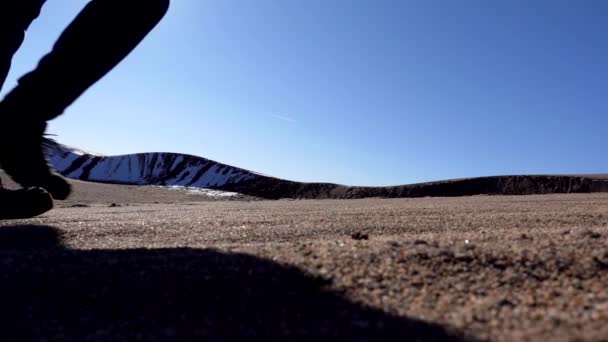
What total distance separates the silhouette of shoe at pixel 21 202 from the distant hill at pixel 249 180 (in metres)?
0.38

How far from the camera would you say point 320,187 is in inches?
590

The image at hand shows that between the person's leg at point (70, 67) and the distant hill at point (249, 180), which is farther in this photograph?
the distant hill at point (249, 180)

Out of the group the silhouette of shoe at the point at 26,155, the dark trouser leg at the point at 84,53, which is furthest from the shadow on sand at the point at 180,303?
the dark trouser leg at the point at 84,53

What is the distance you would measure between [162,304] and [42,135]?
177cm

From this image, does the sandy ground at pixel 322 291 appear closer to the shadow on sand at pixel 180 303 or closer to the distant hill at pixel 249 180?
the shadow on sand at pixel 180 303

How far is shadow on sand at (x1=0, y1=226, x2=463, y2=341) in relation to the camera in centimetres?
106

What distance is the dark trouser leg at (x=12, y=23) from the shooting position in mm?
2691

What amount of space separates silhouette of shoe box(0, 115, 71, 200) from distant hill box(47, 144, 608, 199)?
0.34 feet

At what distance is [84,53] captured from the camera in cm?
254

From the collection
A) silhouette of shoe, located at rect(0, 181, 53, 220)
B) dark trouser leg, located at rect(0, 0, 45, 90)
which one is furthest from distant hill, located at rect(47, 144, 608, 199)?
dark trouser leg, located at rect(0, 0, 45, 90)

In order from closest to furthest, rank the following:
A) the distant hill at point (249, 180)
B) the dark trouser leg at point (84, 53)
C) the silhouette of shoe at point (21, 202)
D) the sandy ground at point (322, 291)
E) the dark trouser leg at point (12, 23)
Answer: the sandy ground at point (322, 291) → the dark trouser leg at point (84, 53) → the dark trouser leg at point (12, 23) → the silhouette of shoe at point (21, 202) → the distant hill at point (249, 180)

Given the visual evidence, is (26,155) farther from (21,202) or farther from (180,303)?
(180,303)

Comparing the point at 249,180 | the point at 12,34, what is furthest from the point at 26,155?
the point at 249,180

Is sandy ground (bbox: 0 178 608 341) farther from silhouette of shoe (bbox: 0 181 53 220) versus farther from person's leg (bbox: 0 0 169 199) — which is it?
silhouette of shoe (bbox: 0 181 53 220)
